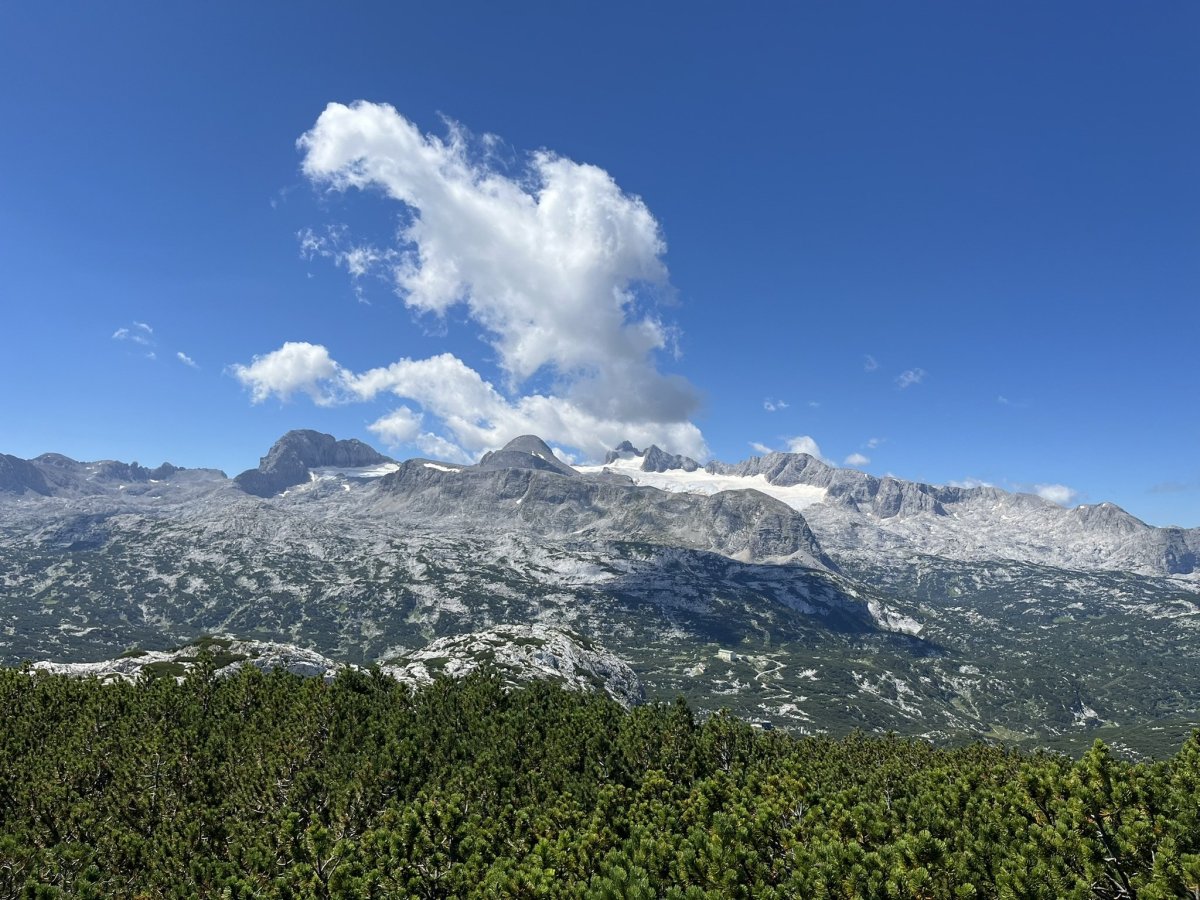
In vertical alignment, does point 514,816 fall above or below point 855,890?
below

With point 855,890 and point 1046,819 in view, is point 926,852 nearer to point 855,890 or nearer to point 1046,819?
point 855,890

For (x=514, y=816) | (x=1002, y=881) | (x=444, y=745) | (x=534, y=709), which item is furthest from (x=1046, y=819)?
(x=534, y=709)

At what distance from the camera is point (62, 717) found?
8212 cm

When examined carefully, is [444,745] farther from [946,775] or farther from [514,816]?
[946,775]

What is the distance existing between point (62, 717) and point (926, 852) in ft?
333

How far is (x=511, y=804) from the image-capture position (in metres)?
57.7

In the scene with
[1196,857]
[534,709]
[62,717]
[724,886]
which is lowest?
[62,717]

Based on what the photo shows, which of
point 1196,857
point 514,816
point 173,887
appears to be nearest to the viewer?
point 1196,857

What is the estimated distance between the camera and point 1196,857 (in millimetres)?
22797

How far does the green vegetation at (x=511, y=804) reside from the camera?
2956cm

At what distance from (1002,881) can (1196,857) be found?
713 centimetres

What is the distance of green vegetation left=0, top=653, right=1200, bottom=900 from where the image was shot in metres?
29.6

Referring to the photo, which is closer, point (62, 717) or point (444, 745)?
point (444, 745)

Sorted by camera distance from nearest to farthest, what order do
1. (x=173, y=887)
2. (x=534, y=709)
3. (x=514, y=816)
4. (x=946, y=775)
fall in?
(x=173, y=887), (x=946, y=775), (x=514, y=816), (x=534, y=709)
